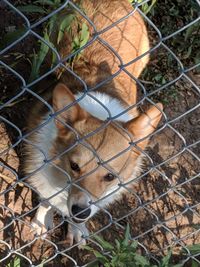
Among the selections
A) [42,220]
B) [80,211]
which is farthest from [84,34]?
[42,220]

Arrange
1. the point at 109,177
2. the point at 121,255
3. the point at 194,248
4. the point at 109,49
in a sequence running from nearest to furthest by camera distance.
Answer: the point at 121,255 < the point at 109,177 < the point at 194,248 < the point at 109,49

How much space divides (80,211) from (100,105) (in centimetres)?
75

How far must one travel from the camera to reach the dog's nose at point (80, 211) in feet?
9.34

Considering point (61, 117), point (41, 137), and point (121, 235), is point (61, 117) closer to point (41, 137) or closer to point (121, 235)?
point (41, 137)

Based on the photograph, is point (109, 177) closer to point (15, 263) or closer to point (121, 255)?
point (121, 255)

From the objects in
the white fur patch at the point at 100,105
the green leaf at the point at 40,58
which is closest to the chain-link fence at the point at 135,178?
the green leaf at the point at 40,58

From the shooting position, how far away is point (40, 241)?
3.35 m

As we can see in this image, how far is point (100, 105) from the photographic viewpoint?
3.23 meters

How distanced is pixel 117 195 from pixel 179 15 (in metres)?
1.96

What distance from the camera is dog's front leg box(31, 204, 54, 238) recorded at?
3.42m

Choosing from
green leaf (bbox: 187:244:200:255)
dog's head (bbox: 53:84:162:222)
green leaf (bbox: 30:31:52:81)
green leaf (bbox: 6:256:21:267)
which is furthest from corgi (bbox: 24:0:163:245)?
green leaf (bbox: 187:244:200:255)

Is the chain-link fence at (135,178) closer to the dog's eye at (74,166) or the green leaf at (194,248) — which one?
the green leaf at (194,248)

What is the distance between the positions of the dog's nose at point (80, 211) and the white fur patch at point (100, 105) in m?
0.64

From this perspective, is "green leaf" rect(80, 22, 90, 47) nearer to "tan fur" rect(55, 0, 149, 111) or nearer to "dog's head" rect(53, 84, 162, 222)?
"tan fur" rect(55, 0, 149, 111)
